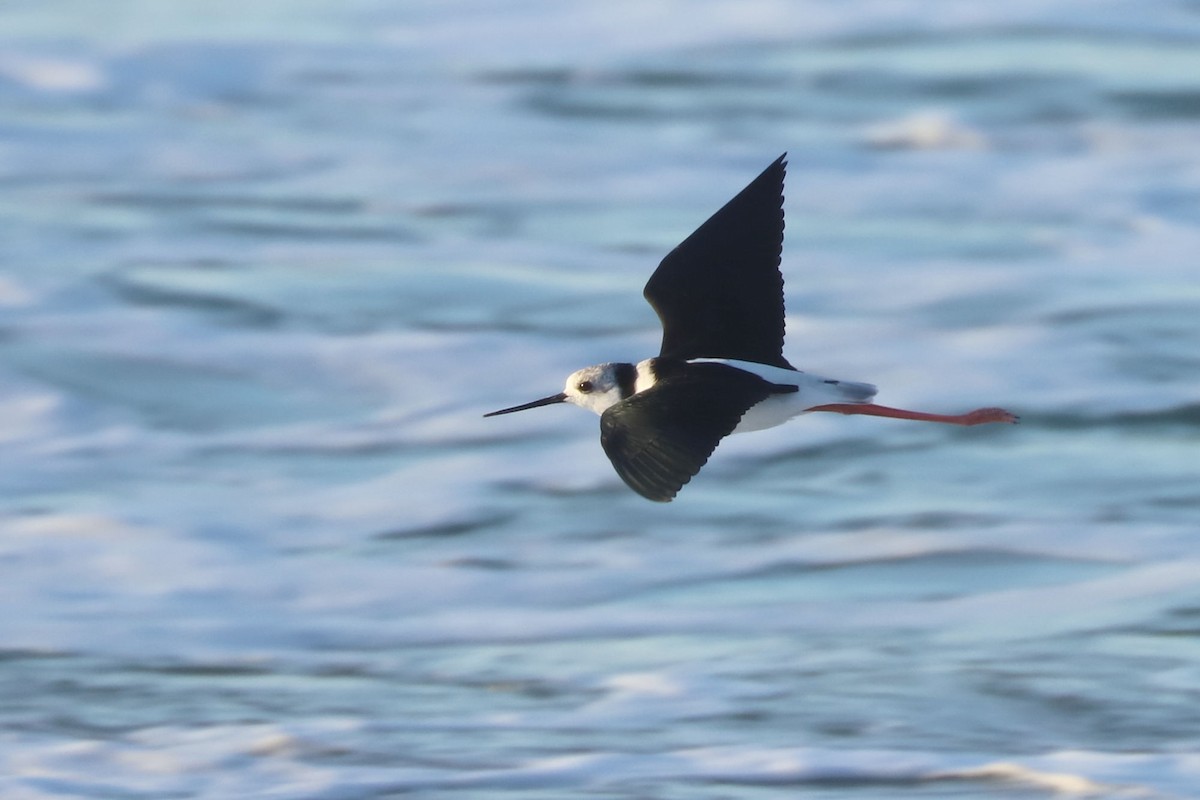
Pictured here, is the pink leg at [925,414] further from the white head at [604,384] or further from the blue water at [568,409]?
the blue water at [568,409]

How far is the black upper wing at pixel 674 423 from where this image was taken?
5293 millimetres

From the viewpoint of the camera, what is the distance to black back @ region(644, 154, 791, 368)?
6070 mm

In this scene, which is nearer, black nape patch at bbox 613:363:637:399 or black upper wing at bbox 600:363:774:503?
black upper wing at bbox 600:363:774:503

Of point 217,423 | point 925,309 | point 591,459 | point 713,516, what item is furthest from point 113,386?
point 925,309

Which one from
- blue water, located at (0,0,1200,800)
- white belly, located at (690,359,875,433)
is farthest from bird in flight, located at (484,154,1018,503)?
blue water, located at (0,0,1200,800)

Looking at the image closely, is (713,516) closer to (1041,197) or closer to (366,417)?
(366,417)

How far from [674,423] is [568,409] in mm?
5441

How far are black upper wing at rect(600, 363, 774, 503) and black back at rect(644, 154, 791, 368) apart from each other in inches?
11.6

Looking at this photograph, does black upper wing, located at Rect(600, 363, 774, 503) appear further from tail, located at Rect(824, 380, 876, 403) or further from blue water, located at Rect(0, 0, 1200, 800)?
blue water, located at Rect(0, 0, 1200, 800)

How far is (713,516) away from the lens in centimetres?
937

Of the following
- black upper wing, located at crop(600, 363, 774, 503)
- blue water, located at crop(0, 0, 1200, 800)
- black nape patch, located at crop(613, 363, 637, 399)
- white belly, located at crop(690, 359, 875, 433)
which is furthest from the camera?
blue water, located at crop(0, 0, 1200, 800)

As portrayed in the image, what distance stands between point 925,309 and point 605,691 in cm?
501

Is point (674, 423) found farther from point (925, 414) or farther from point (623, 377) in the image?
point (925, 414)

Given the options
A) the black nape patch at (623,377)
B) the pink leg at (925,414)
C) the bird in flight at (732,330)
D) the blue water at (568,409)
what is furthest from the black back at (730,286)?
the blue water at (568,409)
